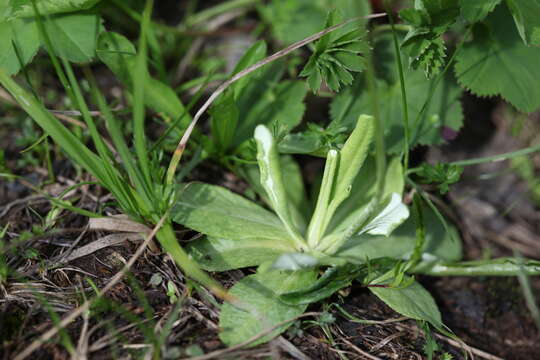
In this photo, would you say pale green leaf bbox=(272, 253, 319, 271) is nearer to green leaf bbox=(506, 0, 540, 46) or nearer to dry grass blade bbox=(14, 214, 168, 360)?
dry grass blade bbox=(14, 214, 168, 360)

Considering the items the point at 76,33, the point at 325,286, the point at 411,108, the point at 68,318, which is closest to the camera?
the point at 68,318

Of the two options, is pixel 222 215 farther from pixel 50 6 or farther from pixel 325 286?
pixel 50 6

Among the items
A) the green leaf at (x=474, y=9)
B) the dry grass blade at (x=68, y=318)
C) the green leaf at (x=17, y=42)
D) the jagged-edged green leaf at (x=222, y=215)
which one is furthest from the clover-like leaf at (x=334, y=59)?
the green leaf at (x=17, y=42)

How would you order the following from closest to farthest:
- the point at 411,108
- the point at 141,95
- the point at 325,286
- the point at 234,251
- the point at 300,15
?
1. the point at 141,95
2. the point at 325,286
3. the point at 234,251
4. the point at 411,108
5. the point at 300,15

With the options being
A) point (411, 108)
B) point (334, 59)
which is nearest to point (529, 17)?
point (411, 108)

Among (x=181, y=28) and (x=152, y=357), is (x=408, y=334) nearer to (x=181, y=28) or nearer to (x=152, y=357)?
(x=152, y=357)

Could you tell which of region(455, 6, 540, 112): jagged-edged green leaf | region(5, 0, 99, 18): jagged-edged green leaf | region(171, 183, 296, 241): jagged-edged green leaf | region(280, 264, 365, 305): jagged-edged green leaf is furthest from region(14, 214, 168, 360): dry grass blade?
region(455, 6, 540, 112): jagged-edged green leaf

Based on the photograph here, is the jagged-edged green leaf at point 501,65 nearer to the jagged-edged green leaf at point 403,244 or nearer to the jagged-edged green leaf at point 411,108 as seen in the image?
the jagged-edged green leaf at point 411,108

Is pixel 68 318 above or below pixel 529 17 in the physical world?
below
